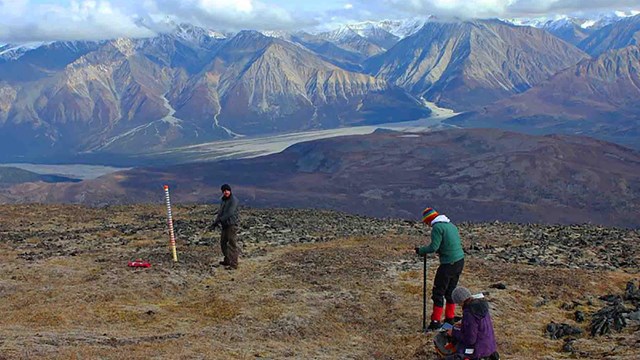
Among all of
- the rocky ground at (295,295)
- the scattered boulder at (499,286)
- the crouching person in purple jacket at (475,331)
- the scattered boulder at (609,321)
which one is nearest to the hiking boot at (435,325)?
the rocky ground at (295,295)

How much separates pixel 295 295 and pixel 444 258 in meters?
5.40

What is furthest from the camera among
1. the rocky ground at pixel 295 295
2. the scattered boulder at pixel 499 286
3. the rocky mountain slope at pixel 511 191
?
the rocky mountain slope at pixel 511 191

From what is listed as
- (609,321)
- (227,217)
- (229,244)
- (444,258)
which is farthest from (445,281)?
(229,244)

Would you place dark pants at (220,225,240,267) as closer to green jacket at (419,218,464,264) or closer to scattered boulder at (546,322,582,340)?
green jacket at (419,218,464,264)

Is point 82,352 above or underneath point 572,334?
above

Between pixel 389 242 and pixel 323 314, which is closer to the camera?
pixel 323 314

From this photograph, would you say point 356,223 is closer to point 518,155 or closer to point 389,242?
point 389,242

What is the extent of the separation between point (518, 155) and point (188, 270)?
7240 inches

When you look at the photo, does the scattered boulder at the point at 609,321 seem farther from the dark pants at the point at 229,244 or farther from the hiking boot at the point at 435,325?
the dark pants at the point at 229,244

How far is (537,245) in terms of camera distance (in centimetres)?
2669

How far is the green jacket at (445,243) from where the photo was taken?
49.7ft

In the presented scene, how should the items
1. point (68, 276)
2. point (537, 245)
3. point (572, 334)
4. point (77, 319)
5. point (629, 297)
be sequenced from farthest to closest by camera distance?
1. point (537, 245)
2. point (68, 276)
3. point (629, 297)
4. point (77, 319)
5. point (572, 334)

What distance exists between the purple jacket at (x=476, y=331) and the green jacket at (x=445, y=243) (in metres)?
3.03

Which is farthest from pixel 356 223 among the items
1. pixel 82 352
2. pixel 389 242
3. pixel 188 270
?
pixel 82 352
